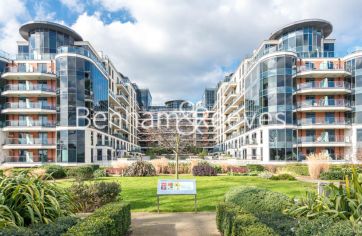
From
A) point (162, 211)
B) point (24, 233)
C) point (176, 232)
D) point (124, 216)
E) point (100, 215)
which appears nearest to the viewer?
point (24, 233)

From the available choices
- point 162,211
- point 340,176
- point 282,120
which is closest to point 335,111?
point 282,120

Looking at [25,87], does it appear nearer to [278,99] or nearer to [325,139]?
[278,99]

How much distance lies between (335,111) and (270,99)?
10235 millimetres

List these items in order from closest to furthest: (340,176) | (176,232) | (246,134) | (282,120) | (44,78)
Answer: (176,232), (340,176), (282,120), (44,78), (246,134)

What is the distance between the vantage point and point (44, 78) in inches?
1652

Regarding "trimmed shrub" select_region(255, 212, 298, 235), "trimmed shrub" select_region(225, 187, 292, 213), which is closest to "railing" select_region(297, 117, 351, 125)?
"trimmed shrub" select_region(225, 187, 292, 213)

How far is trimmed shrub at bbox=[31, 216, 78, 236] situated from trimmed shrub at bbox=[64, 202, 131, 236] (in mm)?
206

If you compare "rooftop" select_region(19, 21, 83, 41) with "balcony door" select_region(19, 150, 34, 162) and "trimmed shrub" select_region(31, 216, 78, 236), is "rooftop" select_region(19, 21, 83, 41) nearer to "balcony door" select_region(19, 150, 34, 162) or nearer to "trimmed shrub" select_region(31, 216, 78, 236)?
"balcony door" select_region(19, 150, 34, 162)

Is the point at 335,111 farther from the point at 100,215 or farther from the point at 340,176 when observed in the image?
the point at 100,215

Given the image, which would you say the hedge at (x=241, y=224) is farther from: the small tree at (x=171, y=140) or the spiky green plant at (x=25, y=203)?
the small tree at (x=171, y=140)

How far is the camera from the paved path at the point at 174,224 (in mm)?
7930

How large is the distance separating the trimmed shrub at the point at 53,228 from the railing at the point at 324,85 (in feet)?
134

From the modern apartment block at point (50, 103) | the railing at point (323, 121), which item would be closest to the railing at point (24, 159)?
the modern apartment block at point (50, 103)

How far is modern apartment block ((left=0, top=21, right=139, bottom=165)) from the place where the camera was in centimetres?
3909
